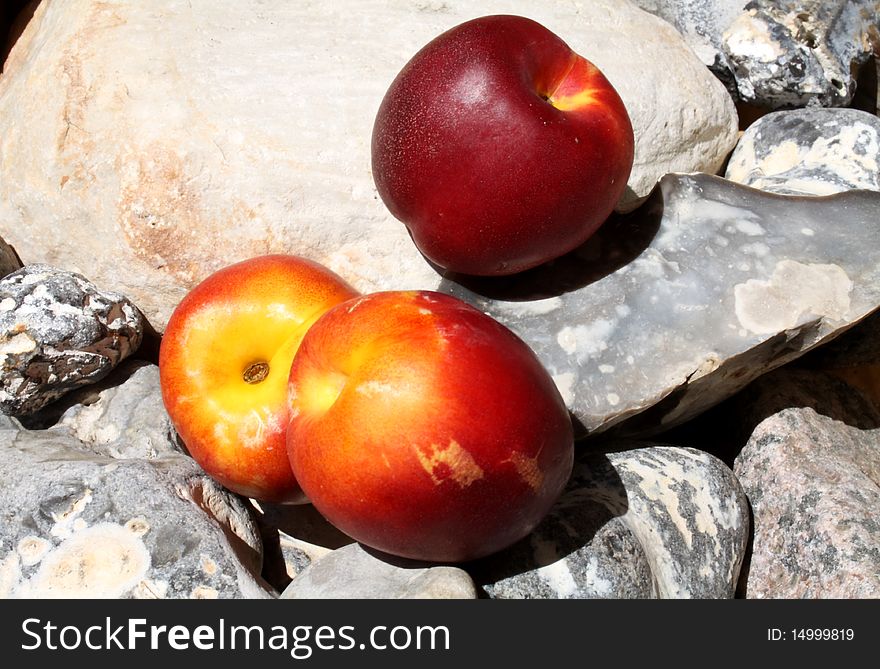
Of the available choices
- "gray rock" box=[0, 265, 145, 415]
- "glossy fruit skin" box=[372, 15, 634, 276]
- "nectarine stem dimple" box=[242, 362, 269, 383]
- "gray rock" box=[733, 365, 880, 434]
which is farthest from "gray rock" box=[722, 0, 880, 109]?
"gray rock" box=[0, 265, 145, 415]

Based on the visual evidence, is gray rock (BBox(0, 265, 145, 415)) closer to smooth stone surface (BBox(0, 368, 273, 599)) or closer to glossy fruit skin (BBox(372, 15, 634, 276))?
smooth stone surface (BBox(0, 368, 273, 599))

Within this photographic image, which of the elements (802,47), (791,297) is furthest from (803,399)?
(802,47)

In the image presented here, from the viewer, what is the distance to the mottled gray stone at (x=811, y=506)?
1.71 meters

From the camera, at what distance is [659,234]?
1.96 meters

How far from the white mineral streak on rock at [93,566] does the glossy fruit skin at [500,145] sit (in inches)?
31.7

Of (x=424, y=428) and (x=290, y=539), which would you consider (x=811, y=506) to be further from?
(x=290, y=539)

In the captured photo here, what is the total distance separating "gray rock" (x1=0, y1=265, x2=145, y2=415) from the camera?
1860mm

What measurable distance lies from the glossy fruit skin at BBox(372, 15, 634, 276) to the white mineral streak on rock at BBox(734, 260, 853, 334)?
36 centimetres

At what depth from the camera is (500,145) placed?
1591 mm

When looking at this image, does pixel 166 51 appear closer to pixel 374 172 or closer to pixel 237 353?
pixel 374 172

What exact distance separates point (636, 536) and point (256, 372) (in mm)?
808

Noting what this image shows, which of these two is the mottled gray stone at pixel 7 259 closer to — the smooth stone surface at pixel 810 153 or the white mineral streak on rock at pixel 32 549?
the white mineral streak on rock at pixel 32 549

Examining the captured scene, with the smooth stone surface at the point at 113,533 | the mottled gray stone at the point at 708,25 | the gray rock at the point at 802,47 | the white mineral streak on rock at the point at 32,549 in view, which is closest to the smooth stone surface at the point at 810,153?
the gray rock at the point at 802,47
